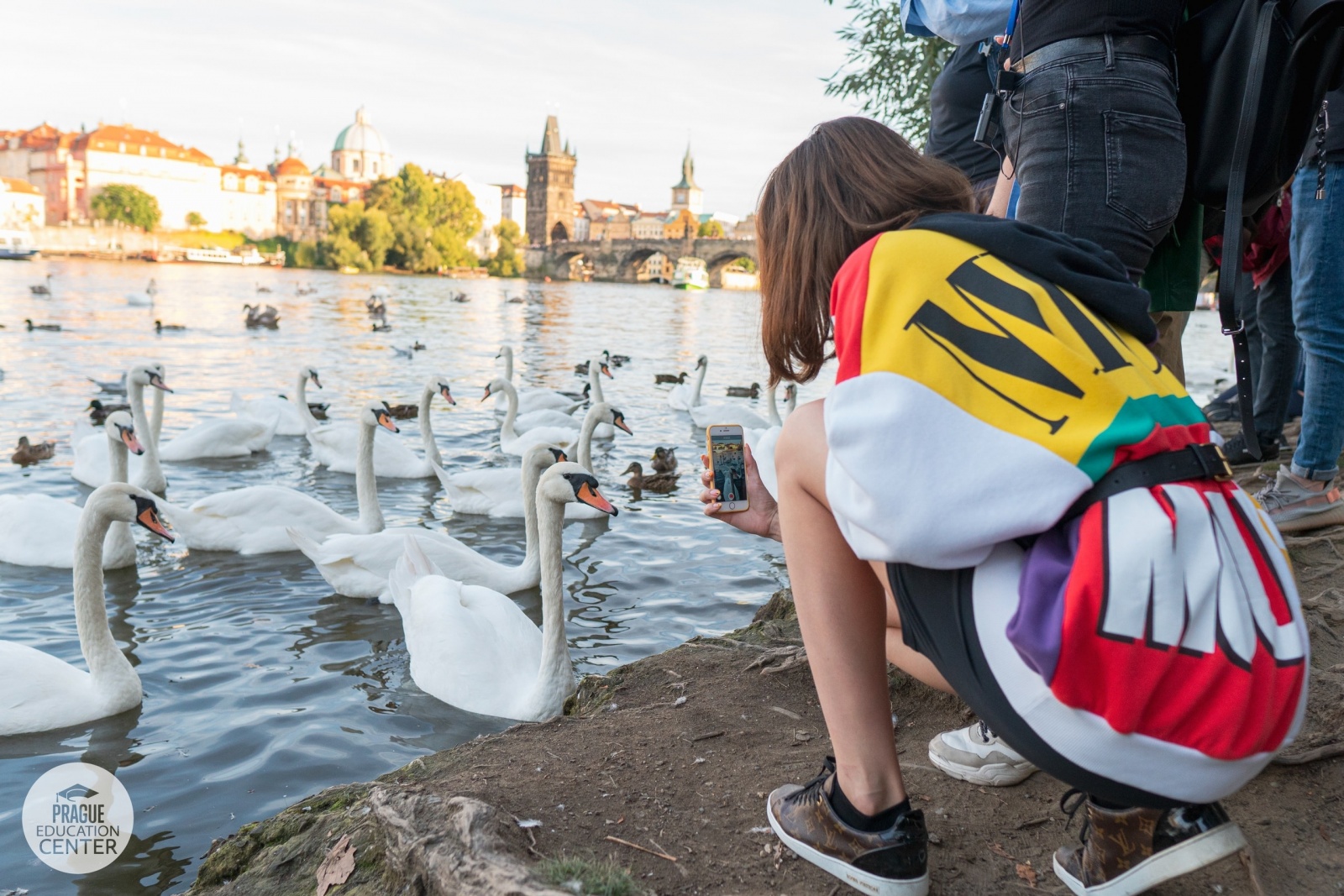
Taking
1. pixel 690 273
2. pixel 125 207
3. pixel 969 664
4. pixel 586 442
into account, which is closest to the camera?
pixel 969 664

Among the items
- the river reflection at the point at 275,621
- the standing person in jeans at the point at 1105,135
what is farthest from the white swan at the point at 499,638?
the standing person in jeans at the point at 1105,135

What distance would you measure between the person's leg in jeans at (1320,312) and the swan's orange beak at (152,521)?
15.4 feet

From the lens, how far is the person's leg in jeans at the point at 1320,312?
3289 millimetres

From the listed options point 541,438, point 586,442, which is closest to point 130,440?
point 586,442

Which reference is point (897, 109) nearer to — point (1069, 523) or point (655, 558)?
point (655, 558)

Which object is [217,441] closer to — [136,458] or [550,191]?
[136,458]

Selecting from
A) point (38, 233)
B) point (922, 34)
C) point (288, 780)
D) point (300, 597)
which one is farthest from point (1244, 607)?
point (38, 233)

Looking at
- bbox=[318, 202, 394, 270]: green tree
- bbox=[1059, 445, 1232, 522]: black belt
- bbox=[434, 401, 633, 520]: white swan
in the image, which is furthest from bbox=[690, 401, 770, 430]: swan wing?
bbox=[318, 202, 394, 270]: green tree

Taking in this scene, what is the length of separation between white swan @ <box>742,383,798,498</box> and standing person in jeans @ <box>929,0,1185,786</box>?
77 centimetres

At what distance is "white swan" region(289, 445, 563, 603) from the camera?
5.70 m

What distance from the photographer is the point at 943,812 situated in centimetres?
223

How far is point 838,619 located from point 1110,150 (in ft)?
4.34

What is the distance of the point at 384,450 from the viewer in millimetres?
8898

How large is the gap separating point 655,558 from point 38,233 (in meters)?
105
